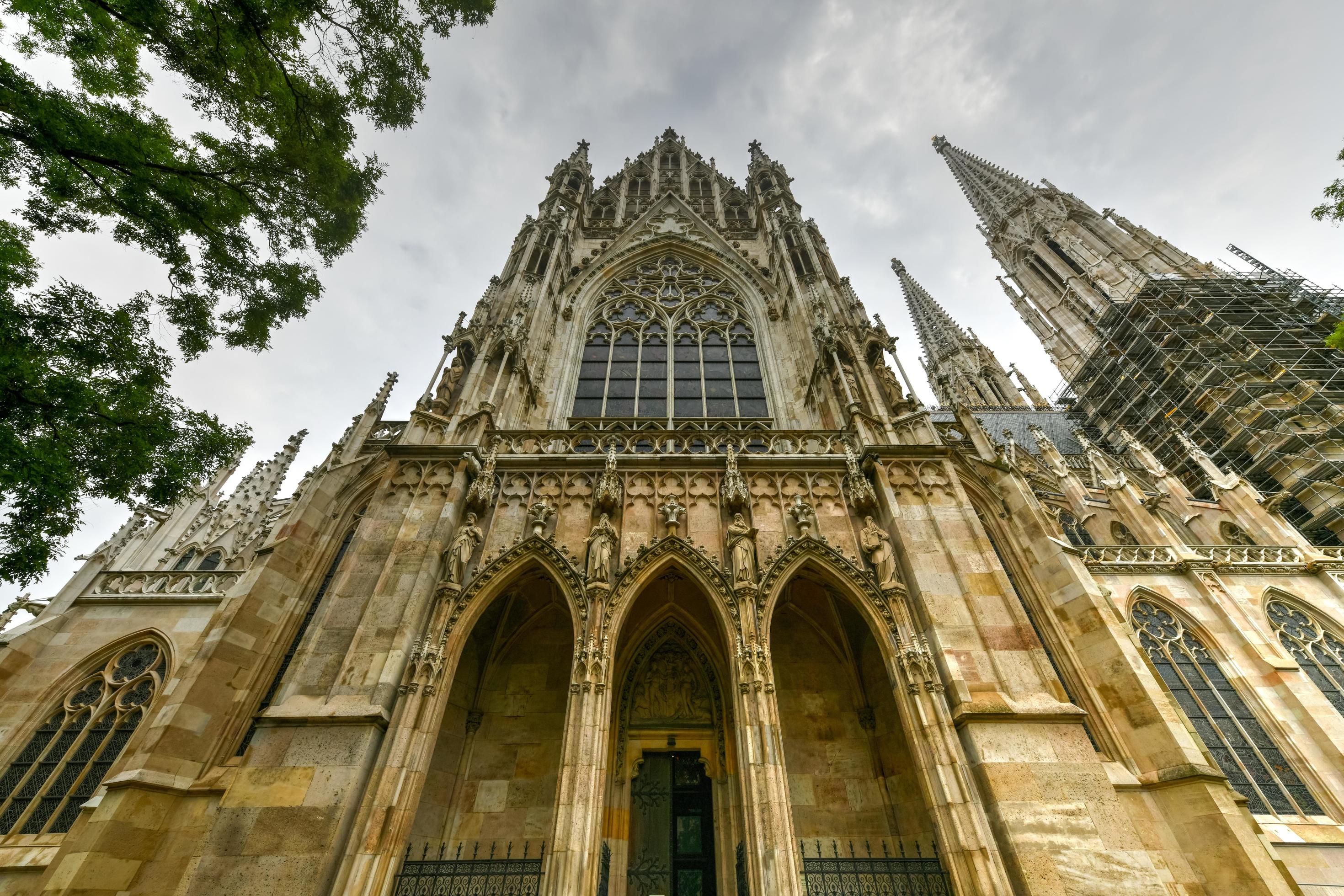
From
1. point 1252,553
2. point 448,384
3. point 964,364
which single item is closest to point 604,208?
point 448,384

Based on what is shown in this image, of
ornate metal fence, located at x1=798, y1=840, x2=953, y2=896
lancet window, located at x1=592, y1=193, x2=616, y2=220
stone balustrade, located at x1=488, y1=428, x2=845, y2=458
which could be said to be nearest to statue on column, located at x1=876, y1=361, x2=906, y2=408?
stone balustrade, located at x1=488, y1=428, x2=845, y2=458

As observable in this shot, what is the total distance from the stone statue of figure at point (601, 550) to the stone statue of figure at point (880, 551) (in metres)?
3.75

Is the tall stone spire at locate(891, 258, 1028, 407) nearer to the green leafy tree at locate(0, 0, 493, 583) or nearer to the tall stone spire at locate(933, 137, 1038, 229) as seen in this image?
the tall stone spire at locate(933, 137, 1038, 229)

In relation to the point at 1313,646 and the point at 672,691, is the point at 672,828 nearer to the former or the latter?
the point at 672,691

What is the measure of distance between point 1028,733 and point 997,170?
174ft

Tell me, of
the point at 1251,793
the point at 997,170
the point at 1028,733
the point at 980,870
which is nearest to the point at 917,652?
the point at 1028,733

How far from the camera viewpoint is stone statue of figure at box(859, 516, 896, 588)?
793 cm

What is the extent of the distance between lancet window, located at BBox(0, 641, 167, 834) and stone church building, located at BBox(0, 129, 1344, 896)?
1.9 inches

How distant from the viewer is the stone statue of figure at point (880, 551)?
793cm

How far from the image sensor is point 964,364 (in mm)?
38938

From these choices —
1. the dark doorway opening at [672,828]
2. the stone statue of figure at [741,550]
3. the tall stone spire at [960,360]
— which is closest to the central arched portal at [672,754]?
the dark doorway opening at [672,828]

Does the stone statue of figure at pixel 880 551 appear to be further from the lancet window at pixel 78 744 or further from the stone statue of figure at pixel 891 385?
the lancet window at pixel 78 744

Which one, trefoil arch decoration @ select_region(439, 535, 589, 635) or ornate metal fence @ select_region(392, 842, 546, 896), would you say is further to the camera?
trefoil arch decoration @ select_region(439, 535, 589, 635)

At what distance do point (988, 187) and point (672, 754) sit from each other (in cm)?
5267
